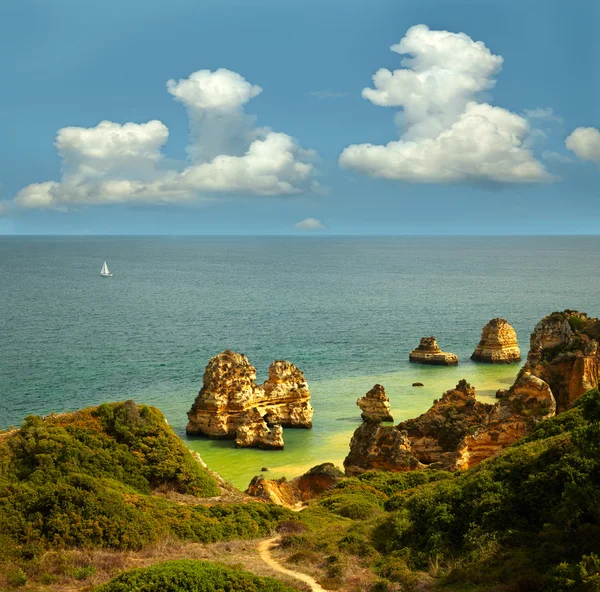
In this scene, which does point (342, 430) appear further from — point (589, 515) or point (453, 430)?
point (589, 515)

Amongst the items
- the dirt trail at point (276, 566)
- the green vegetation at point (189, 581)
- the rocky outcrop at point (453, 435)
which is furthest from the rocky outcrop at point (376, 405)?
the green vegetation at point (189, 581)

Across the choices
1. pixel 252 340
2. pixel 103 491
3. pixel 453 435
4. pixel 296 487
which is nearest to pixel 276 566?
pixel 103 491

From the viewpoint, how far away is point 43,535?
22.7 metres

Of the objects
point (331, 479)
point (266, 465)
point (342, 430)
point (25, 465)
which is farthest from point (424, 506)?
point (342, 430)

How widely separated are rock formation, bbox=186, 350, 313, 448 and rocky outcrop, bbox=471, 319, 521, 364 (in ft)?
111

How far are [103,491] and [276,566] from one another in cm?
712

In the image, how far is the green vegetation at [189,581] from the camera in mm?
17203

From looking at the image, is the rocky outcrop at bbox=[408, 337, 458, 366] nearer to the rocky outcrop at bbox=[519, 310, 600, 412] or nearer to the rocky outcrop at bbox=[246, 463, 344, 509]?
the rocky outcrop at bbox=[519, 310, 600, 412]

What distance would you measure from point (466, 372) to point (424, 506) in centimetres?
5296

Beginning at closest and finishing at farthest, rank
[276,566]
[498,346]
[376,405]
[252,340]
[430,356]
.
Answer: [276,566]
[376,405]
[430,356]
[498,346]
[252,340]

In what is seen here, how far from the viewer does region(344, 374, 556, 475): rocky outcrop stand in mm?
36281

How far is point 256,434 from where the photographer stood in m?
49.2

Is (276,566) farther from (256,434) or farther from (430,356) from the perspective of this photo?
(430,356)

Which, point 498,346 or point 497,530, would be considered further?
point 498,346
